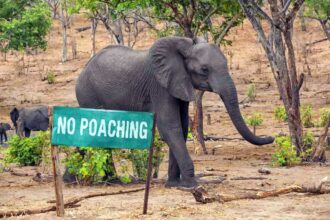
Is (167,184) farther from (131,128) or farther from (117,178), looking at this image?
(131,128)

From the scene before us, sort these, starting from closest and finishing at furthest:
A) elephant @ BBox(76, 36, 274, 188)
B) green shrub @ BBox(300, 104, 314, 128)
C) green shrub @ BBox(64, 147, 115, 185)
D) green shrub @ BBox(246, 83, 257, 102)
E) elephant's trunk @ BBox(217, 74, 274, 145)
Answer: elephant's trunk @ BBox(217, 74, 274, 145)
elephant @ BBox(76, 36, 274, 188)
green shrub @ BBox(64, 147, 115, 185)
green shrub @ BBox(300, 104, 314, 128)
green shrub @ BBox(246, 83, 257, 102)

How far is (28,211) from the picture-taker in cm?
917

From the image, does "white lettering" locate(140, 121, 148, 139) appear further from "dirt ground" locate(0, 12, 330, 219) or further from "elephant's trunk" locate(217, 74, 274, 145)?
"elephant's trunk" locate(217, 74, 274, 145)

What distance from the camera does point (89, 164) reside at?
11289 millimetres

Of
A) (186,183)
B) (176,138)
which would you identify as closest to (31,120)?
(176,138)

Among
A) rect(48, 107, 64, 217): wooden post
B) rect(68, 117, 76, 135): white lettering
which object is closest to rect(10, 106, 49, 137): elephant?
rect(48, 107, 64, 217): wooden post

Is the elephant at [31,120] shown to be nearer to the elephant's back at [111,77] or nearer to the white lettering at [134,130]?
the elephant's back at [111,77]

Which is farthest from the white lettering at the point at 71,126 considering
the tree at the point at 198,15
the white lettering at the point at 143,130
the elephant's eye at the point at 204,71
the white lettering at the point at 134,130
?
the tree at the point at 198,15

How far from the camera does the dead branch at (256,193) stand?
31.3 feet

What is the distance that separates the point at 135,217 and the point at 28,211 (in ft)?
4.43

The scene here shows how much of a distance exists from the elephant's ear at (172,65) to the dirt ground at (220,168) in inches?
57.7

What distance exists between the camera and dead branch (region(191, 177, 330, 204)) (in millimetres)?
9547

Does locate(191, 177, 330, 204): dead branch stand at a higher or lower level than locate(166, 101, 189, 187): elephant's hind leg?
lower

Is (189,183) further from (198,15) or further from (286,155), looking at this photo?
(198,15)
